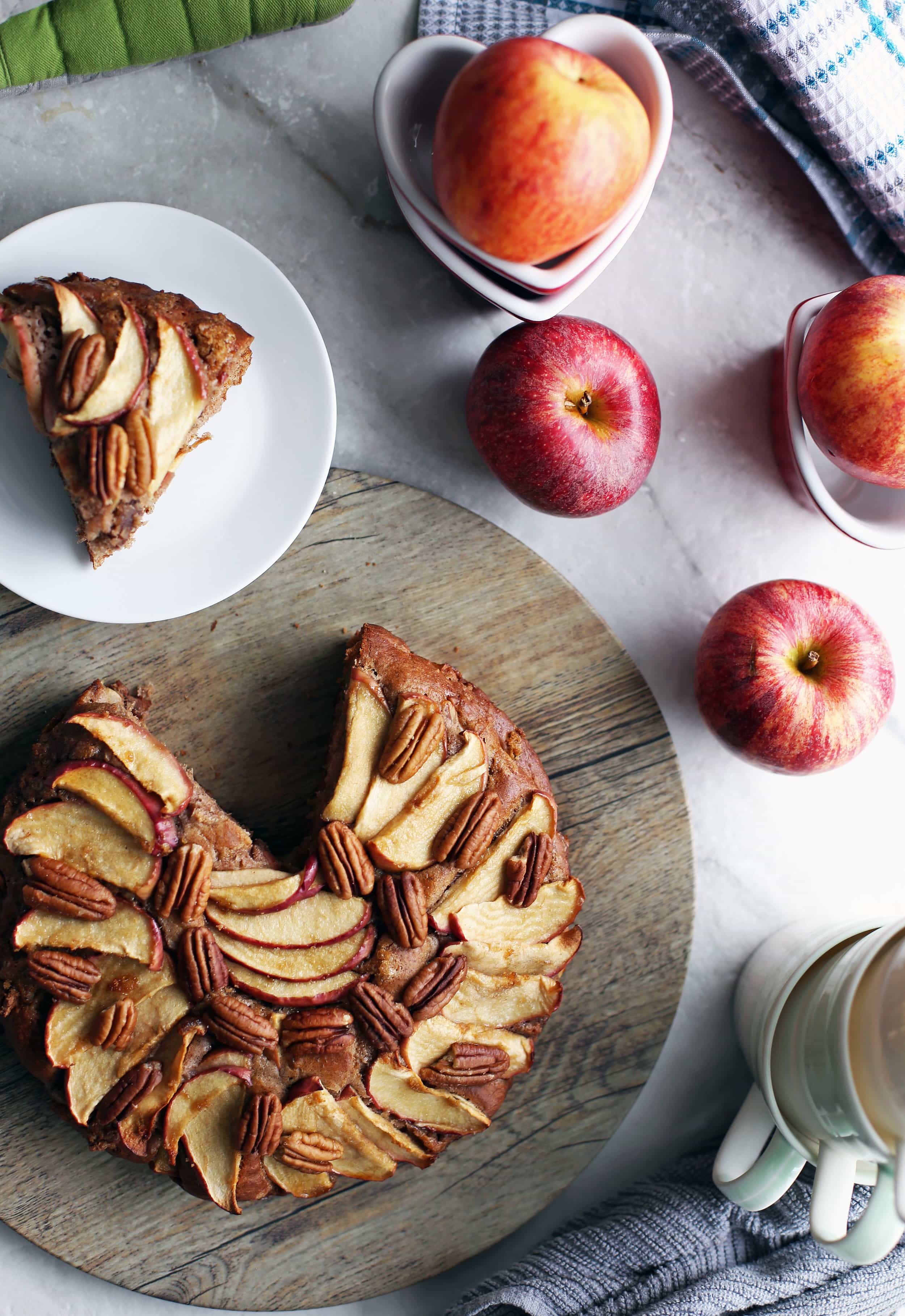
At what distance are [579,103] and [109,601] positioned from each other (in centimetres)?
135

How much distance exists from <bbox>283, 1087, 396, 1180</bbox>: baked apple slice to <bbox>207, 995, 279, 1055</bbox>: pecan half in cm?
14

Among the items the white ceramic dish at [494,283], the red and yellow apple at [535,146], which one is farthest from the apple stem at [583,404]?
the red and yellow apple at [535,146]

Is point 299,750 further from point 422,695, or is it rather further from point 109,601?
point 109,601

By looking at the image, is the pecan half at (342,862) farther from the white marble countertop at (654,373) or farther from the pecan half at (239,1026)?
the white marble countertop at (654,373)

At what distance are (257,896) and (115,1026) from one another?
1.20 ft

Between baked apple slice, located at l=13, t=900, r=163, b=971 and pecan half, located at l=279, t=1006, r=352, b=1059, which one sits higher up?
baked apple slice, located at l=13, t=900, r=163, b=971

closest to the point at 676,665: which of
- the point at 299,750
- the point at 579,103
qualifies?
the point at 299,750

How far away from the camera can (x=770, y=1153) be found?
2180mm

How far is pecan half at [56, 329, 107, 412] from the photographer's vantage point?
1.82 meters

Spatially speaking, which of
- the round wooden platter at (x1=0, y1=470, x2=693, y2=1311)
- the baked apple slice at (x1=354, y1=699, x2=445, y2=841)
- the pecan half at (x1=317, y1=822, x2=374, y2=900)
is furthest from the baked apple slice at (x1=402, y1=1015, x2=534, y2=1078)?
the baked apple slice at (x1=354, y1=699, x2=445, y2=841)

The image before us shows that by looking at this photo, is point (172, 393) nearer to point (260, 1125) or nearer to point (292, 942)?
point (292, 942)

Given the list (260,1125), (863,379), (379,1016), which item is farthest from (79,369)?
(863,379)

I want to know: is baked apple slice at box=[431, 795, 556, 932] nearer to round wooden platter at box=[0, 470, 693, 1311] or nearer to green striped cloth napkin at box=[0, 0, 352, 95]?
round wooden platter at box=[0, 470, 693, 1311]

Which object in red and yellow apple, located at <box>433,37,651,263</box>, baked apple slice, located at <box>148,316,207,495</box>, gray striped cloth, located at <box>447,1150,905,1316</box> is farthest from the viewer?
gray striped cloth, located at <box>447,1150,905,1316</box>
